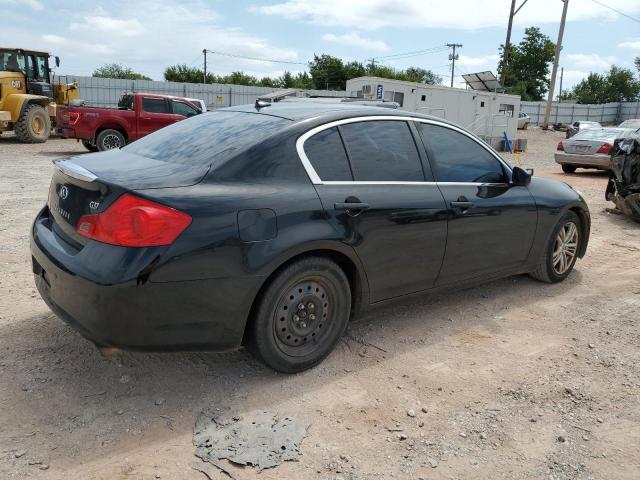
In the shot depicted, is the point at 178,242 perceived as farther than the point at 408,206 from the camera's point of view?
No

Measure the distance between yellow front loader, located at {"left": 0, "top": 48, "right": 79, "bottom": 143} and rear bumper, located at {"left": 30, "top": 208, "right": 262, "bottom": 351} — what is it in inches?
637

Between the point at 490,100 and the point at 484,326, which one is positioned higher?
the point at 490,100

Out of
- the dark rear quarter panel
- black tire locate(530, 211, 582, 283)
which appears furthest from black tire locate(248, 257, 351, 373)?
black tire locate(530, 211, 582, 283)

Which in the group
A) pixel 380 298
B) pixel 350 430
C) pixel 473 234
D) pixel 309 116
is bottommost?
pixel 350 430

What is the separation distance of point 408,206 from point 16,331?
8.92 ft

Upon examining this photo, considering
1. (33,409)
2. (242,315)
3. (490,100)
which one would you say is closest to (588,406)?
(242,315)

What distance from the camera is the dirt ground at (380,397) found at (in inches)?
99.5

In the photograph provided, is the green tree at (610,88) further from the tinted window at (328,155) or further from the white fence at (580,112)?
the tinted window at (328,155)

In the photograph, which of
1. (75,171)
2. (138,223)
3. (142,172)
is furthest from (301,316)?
(75,171)

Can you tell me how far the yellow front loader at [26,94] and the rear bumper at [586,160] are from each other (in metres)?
16.0

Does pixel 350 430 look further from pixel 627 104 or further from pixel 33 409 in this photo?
pixel 627 104

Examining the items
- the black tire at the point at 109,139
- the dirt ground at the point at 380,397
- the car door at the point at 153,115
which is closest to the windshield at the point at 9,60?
the black tire at the point at 109,139

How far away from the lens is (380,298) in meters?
3.58

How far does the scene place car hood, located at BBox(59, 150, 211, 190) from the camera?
9.13 ft
